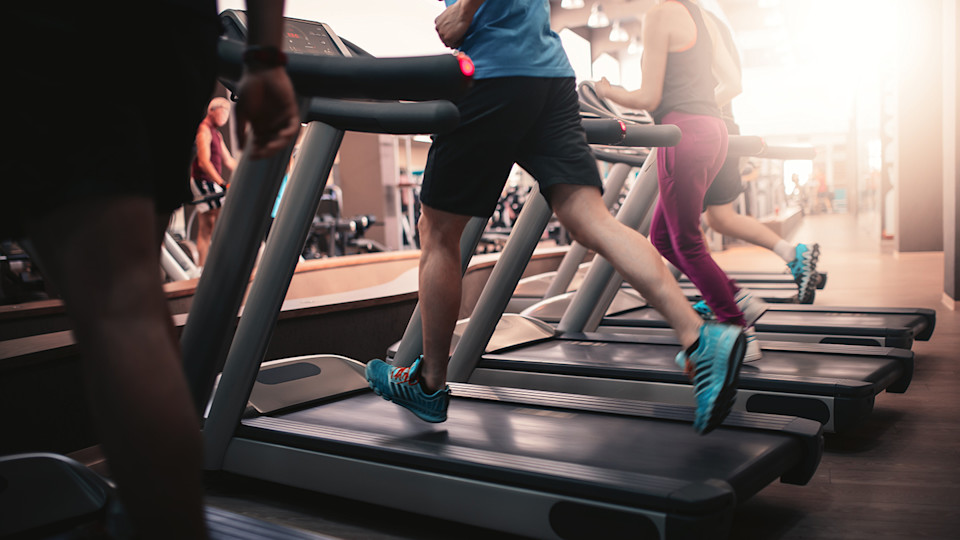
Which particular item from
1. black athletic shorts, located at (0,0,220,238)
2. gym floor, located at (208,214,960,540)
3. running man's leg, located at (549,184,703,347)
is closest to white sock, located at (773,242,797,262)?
gym floor, located at (208,214,960,540)

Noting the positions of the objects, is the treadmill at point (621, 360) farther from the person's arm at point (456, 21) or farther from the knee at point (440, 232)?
the person's arm at point (456, 21)

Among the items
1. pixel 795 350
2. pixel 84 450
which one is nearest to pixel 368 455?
pixel 84 450

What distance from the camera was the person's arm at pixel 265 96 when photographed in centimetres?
71

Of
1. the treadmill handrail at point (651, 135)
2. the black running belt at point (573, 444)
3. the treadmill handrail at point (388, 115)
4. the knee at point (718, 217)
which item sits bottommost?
the black running belt at point (573, 444)

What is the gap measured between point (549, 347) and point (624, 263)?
4.16ft

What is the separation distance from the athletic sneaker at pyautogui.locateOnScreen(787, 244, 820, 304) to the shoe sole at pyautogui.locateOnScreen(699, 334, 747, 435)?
255 cm

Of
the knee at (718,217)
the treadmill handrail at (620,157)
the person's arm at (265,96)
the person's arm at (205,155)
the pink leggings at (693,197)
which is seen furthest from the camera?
the person's arm at (205,155)

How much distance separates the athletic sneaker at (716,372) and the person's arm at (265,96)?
96 centimetres

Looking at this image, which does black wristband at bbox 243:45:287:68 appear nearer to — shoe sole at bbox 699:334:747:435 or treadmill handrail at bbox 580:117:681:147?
shoe sole at bbox 699:334:747:435

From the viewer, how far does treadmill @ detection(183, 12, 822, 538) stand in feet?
4.11

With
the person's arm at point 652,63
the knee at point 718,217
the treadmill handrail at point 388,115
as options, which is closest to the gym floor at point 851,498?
the treadmill handrail at point 388,115

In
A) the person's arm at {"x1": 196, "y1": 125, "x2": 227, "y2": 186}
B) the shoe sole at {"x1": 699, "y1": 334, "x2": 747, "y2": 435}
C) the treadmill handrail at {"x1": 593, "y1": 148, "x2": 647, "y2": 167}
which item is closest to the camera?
the shoe sole at {"x1": 699, "y1": 334, "x2": 747, "y2": 435}

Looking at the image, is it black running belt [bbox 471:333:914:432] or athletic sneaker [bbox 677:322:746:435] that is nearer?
athletic sneaker [bbox 677:322:746:435]

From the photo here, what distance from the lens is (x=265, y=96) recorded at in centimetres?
72
